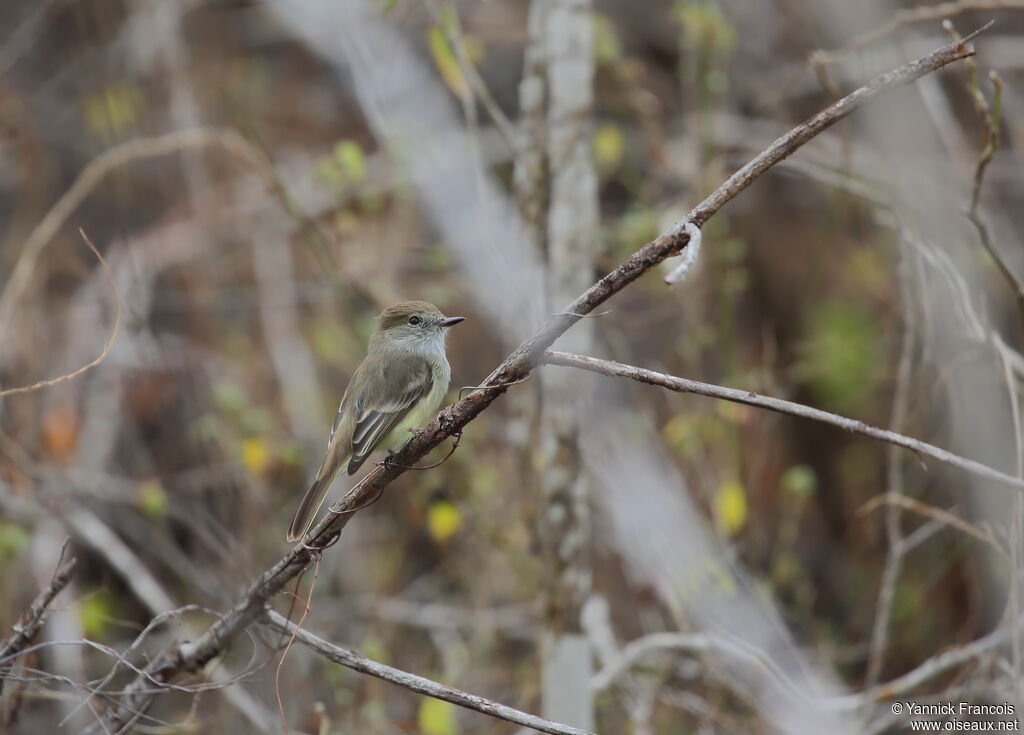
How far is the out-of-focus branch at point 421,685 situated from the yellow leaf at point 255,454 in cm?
234

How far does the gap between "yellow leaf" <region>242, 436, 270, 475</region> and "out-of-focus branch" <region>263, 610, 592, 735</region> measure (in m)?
2.34

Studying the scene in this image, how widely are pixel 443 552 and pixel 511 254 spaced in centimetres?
184

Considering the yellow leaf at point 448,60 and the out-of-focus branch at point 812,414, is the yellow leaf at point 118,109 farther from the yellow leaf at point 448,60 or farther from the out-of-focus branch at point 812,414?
the out-of-focus branch at point 812,414

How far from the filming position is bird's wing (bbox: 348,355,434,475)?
340 centimetres

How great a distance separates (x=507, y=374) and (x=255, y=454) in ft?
10.1

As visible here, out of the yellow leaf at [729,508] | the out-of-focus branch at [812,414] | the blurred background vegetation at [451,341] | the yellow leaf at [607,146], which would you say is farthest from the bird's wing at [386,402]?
the yellow leaf at [607,146]

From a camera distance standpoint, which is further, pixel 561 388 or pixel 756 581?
pixel 756 581

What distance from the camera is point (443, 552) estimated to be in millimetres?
5672

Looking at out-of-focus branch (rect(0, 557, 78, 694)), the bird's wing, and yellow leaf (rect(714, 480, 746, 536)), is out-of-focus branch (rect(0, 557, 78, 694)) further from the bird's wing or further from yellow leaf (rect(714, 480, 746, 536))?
yellow leaf (rect(714, 480, 746, 536))

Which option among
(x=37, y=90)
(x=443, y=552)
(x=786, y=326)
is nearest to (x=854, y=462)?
(x=786, y=326)

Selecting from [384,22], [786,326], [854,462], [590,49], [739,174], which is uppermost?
[384,22]

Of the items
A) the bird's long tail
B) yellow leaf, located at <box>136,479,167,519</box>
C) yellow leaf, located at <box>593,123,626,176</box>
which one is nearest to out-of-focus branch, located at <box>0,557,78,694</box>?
the bird's long tail

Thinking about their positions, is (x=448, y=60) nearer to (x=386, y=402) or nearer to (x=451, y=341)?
(x=386, y=402)

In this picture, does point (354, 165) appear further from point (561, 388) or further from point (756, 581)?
point (756, 581)
